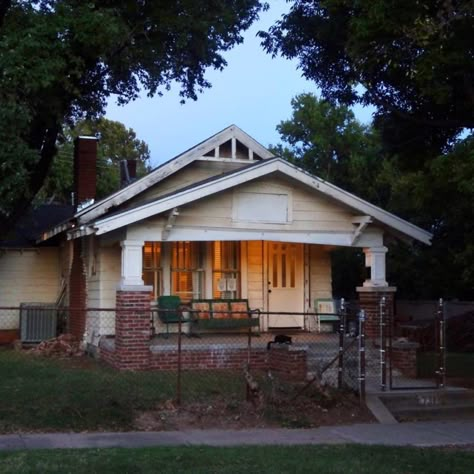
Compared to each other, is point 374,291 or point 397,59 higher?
point 397,59

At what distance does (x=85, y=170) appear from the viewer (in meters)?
Answer: 19.6

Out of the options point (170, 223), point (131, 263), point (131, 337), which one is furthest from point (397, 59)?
point (131, 337)

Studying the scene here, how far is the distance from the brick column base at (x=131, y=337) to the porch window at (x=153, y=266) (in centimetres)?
275

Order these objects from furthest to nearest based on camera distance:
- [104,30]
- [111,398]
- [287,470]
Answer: [104,30] < [111,398] < [287,470]

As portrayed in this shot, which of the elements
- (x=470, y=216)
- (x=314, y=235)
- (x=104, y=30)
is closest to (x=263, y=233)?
(x=314, y=235)

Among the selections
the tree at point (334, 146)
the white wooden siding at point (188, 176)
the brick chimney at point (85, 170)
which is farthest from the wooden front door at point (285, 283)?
the tree at point (334, 146)

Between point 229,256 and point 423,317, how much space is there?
1219 cm

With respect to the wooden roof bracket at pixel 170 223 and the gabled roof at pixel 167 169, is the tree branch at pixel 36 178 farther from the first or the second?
the wooden roof bracket at pixel 170 223

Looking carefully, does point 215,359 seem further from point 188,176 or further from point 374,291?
point 188,176

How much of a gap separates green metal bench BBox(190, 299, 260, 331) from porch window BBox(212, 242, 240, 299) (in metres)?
0.54

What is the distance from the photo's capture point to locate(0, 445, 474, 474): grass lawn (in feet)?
26.2

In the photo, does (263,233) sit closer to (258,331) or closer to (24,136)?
(258,331)

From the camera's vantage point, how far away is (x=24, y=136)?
52.5 feet

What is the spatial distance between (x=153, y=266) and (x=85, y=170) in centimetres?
374
